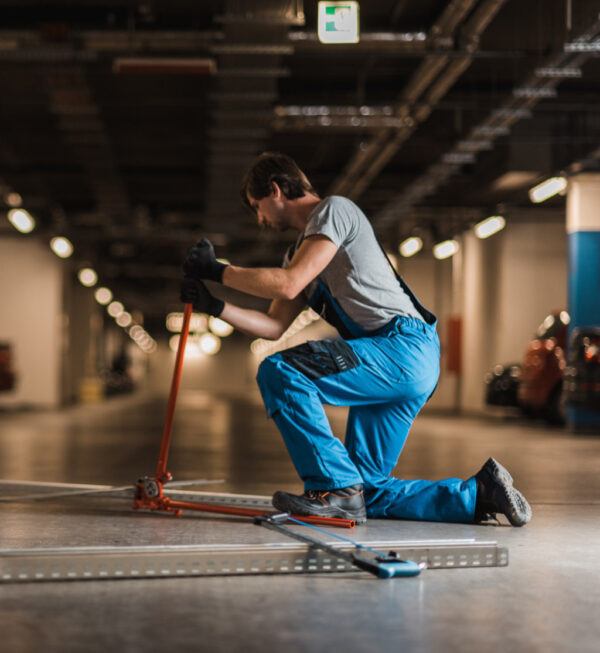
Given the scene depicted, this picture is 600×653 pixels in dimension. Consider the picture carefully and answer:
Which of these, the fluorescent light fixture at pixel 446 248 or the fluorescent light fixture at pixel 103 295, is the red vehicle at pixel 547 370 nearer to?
the fluorescent light fixture at pixel 446 248

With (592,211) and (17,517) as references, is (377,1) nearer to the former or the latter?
(592,211)

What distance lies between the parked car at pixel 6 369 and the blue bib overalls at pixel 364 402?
553 inches

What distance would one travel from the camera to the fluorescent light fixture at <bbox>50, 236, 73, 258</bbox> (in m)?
19.0

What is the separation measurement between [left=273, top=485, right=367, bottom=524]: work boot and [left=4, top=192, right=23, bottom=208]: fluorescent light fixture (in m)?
15.4

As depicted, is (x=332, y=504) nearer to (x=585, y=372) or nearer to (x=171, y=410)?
(x=171, y=410)

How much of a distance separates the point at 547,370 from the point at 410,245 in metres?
8.23

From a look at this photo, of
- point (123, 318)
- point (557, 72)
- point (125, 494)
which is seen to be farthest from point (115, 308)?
point (125, 494)

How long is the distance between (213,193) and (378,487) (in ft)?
38.8

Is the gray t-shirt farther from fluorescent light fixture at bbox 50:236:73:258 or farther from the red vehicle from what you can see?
fluorescent light fixture at bbox 50:236:73:258

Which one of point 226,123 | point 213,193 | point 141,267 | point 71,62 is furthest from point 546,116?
point 141,267

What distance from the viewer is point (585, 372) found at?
34.3 feet

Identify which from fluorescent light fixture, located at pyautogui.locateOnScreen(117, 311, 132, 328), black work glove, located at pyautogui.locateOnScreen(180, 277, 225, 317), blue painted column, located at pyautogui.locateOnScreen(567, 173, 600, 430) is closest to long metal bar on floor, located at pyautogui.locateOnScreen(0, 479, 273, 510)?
black work glove, located at pyautogui.locateOnScreen(180, 277, 225, 317)

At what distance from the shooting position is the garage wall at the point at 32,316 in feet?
64.8

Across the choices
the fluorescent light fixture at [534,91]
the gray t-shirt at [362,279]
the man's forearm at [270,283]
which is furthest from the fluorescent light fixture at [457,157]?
the man's forearm at [270,283]
